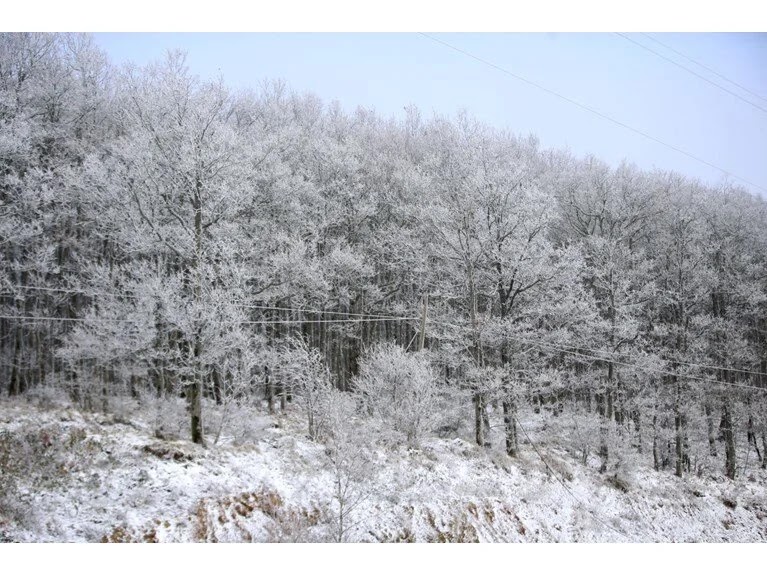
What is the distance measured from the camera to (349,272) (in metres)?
17.3

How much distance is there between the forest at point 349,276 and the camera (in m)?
10.8

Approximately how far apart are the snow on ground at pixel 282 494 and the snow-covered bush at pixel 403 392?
2.10ft

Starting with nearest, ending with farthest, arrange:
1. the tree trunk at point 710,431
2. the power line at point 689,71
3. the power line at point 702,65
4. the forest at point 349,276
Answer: the power line at point 702,65, the power line at point 689,71, the forest at point 349,276, the tree trunk at point 710,431

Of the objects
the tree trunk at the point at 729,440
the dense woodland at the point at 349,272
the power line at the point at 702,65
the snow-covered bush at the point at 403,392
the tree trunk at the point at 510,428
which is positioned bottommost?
the tree trunk at the point at 729,440

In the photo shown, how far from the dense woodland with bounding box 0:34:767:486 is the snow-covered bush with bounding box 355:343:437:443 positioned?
0.17ft

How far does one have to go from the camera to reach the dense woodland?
10.8 m

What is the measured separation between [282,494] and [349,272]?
33.1 feet

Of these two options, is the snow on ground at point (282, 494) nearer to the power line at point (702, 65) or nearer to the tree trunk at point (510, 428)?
the tree trunk at point (510, 428)

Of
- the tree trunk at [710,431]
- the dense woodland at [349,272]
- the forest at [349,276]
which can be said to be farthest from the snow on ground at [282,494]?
the tree trunk at [710,431]

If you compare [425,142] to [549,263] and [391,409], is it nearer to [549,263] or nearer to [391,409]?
[549,263]

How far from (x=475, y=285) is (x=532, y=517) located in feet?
20.2

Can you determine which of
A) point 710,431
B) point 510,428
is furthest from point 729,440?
point 510,428

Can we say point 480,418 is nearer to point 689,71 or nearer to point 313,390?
point 313,390

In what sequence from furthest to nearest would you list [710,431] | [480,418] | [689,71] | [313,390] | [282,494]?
[710,431], [480,418], [313,390], [689,71], [282,494]
